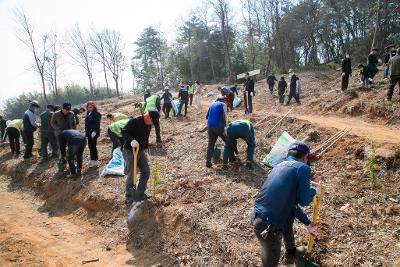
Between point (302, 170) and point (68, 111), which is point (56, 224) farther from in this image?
point (302, 170)

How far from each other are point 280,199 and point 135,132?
3370 millimetres

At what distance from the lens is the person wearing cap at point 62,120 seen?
29.6 ft

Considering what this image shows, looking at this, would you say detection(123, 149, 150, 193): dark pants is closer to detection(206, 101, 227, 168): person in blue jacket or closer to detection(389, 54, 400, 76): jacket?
detection(206, 101, 227, 168): person in blue jacket

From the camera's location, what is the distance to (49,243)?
590 cm

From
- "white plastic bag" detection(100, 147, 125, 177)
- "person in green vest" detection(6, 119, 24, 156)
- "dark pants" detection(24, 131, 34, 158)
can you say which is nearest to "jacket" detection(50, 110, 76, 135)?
"white plastic bag" detection(100, 147, 125, 177)

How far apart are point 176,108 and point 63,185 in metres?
7.62

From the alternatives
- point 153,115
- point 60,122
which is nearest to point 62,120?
point 60,122

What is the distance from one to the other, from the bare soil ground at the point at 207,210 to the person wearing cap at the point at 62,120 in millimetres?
1255

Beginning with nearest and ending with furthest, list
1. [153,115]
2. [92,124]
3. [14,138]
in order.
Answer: [153,115], [92,124], [14,138]

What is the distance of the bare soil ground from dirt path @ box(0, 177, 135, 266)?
2cm

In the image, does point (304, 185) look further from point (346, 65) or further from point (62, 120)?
point (346, 65)

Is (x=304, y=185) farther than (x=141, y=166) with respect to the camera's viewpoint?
No

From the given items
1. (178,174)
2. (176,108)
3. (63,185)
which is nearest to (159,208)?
(178,174)

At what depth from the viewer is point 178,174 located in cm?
757
